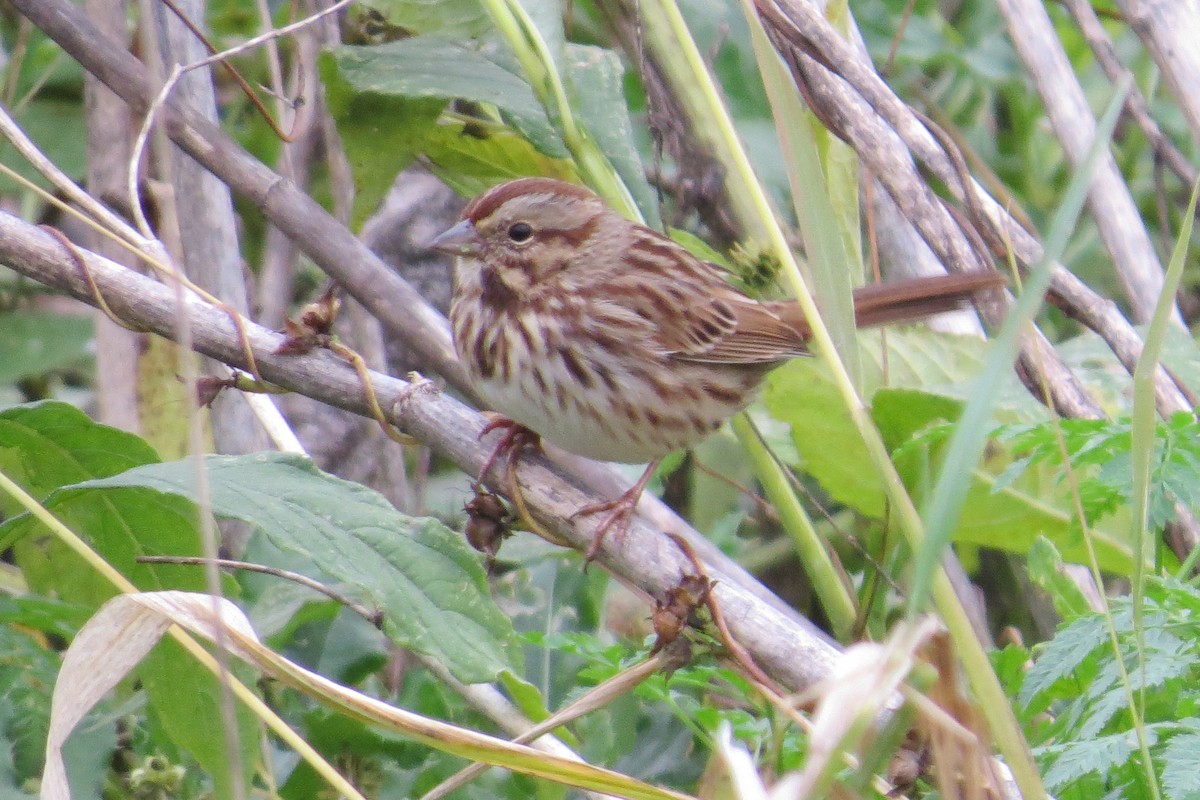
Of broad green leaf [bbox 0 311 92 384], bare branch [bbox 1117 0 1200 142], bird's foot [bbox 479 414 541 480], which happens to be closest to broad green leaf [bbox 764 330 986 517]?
bare branch [bbox 1117 0 1200 142]

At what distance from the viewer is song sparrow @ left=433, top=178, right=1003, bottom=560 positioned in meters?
2.30

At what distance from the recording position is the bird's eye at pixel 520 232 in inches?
97.3

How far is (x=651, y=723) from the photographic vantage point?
2.40 m

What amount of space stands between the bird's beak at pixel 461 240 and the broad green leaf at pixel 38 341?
1.14 metres

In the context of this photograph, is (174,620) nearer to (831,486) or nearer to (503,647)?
(503,647)

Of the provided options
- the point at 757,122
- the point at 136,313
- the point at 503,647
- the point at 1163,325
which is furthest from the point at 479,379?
the point at 757,122

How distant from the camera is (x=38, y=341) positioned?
3211 mm

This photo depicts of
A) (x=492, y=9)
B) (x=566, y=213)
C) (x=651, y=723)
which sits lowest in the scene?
(x=651, y=723)

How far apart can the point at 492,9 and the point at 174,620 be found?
3.10 ft

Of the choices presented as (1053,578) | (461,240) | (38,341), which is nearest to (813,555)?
(1053,578)

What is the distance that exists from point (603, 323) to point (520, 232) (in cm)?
22

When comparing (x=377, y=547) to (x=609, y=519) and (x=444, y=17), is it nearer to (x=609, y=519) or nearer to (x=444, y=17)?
(x=609, y=519)

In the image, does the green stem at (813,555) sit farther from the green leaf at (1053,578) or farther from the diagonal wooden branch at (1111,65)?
the diagonal wooden branch at (1111,65)

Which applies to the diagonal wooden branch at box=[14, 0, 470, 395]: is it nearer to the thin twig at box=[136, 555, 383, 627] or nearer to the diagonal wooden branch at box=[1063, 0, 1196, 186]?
the thin twig at box=[136, 555, 383, 627]
